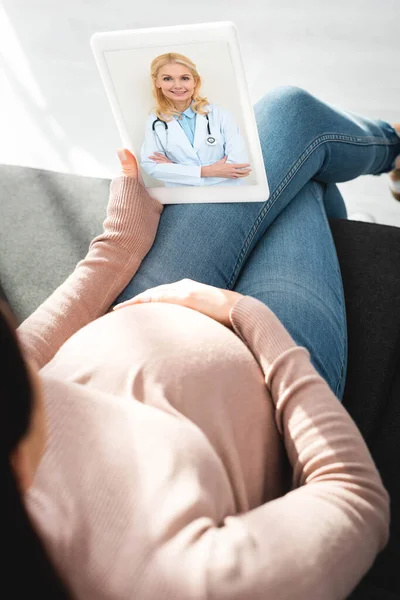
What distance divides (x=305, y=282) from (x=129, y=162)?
386mm

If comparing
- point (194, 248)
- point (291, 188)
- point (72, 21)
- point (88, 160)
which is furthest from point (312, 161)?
point (72, 21)

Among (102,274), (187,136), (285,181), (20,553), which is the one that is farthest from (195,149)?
(20,553)

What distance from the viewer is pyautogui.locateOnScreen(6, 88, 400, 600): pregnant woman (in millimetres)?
582

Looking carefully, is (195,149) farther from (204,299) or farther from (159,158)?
(204,299)

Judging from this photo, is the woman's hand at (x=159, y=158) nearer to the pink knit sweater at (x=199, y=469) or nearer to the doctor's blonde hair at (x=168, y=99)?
the doctor's blonde hair at (x=168, y=99)

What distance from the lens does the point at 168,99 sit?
3.53ft

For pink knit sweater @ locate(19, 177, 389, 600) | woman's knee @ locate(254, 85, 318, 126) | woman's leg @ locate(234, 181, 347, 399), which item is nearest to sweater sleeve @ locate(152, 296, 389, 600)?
pink knit sweater @ locate(19, 177, 389, 600)

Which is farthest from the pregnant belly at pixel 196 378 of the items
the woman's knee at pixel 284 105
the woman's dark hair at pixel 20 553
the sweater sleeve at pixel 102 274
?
the woman's knee at pixel 284 105

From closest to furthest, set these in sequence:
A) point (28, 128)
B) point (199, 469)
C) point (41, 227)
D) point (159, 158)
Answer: point (199, 469) < point (159, 158) < point (41, 227) < point (28, 128)

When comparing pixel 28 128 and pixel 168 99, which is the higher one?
pixel 168 99

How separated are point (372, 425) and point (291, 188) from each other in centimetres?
45

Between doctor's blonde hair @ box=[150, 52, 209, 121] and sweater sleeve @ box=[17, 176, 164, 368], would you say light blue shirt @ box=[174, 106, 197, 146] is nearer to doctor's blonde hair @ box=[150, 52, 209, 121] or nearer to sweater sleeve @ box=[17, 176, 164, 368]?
doctor's blonde hair @ box=[150, 52, 209, 121]

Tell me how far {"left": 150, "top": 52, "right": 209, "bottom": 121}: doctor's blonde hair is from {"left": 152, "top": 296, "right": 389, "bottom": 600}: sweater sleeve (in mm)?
425

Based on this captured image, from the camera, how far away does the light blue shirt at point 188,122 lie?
1083mm
